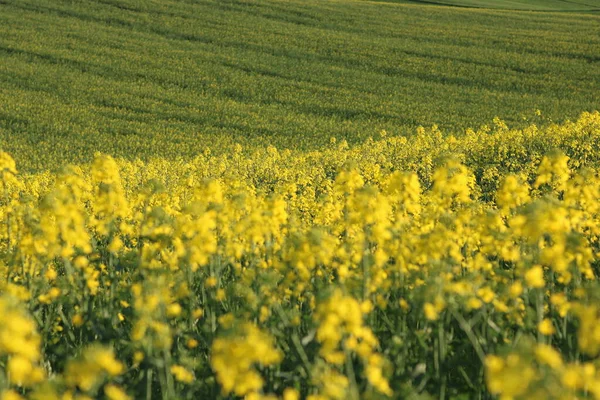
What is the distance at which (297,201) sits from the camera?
8875 millimetres

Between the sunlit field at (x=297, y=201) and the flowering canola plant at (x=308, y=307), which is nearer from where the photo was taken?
the flowering canola plant at (x=308, y=307)

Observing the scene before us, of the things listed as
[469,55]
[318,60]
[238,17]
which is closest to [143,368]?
[318,60]

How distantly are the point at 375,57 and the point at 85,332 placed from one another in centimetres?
2832

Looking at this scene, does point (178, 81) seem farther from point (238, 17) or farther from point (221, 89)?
point (238, 17)

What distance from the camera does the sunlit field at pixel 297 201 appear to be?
331 centimetres

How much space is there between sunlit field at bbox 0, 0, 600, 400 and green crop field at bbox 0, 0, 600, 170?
0.16m

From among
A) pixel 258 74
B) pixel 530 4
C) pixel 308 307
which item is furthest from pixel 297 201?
pixel 530 4

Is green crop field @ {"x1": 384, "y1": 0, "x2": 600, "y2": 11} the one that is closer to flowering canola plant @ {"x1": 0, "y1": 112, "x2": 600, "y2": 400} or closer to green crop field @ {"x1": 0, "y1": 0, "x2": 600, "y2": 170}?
green crop field @ {"x1": 0, "y1": 0, "x2": 600, "y2": 170}

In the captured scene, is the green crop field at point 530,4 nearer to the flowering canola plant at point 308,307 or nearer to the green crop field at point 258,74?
the green crop field at point 258,74

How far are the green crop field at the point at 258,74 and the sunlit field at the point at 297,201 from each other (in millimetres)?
158

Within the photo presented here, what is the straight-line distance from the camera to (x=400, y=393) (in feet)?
10.9

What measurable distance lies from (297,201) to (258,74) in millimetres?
20058

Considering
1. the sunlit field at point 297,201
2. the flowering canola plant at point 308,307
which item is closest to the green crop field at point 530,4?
the sunlit field at point 297,201

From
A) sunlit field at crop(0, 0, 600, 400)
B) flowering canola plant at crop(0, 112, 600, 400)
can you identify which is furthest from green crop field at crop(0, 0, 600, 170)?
flowering canola plant at crop(0, 112, 600, 400)
